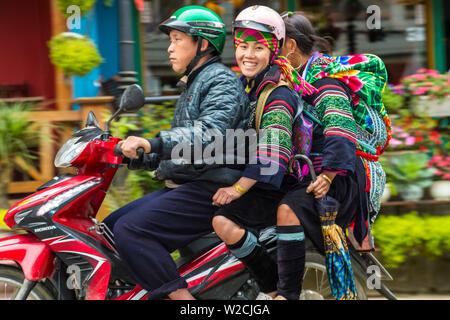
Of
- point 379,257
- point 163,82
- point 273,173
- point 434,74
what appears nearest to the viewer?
point 273,173

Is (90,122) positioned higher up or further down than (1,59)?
further down

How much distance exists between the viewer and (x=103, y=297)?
2924mm

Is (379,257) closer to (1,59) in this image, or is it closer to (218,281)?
(218,281)

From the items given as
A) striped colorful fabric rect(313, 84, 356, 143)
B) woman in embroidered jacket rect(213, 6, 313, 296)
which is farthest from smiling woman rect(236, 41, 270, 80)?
striped colorful fabric rect(313, 84, 356, 143)

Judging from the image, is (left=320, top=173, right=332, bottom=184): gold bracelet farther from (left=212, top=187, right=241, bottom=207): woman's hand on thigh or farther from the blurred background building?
the blurred background building

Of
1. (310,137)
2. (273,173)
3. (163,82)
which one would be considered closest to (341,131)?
(310,137)

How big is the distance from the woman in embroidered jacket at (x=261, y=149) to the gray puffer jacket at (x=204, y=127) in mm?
105

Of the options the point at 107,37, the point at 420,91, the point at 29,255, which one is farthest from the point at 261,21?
the point at 107,37

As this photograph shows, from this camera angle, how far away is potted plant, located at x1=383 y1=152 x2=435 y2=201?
4.86 m

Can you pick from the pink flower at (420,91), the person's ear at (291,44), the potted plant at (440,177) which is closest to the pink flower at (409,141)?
the potted plant at (440,177)

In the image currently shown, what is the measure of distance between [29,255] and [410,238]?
2.96 metres

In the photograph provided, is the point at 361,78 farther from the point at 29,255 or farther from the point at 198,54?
the point at 29,255

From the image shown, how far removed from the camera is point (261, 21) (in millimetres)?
2848
